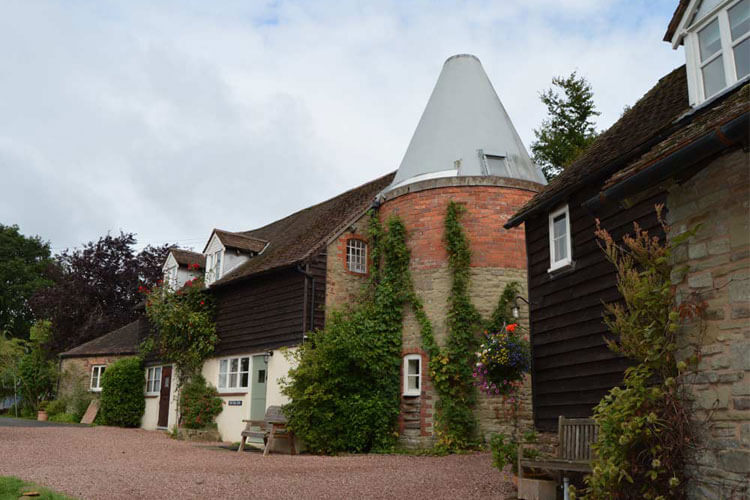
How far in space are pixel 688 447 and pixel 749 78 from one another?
13.4 ft

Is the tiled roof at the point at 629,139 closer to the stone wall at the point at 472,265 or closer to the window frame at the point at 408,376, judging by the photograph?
the stone wall at the point at 472,265

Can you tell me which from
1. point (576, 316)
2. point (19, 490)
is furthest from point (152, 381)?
point (576, 316)

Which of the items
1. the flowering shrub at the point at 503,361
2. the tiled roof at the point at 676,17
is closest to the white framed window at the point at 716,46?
the tiled roof at the point at 676,17

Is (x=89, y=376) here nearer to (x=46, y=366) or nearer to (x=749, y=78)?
(x=46, y=366)

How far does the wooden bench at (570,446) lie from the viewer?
26.2ft

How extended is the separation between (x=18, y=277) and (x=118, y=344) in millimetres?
26575

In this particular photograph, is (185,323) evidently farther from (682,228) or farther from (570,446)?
(682,228)

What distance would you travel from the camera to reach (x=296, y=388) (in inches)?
608

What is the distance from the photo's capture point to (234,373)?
19.6 metres

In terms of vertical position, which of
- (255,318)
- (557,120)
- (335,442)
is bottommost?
(335,442)

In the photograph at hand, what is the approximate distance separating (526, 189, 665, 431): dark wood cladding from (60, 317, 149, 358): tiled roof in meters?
19.7

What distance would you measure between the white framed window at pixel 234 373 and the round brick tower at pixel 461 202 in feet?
17.9

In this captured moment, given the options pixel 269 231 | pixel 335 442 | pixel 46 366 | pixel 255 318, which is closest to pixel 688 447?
pixel 335 442

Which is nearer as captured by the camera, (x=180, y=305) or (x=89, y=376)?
(x=180, y=305)
